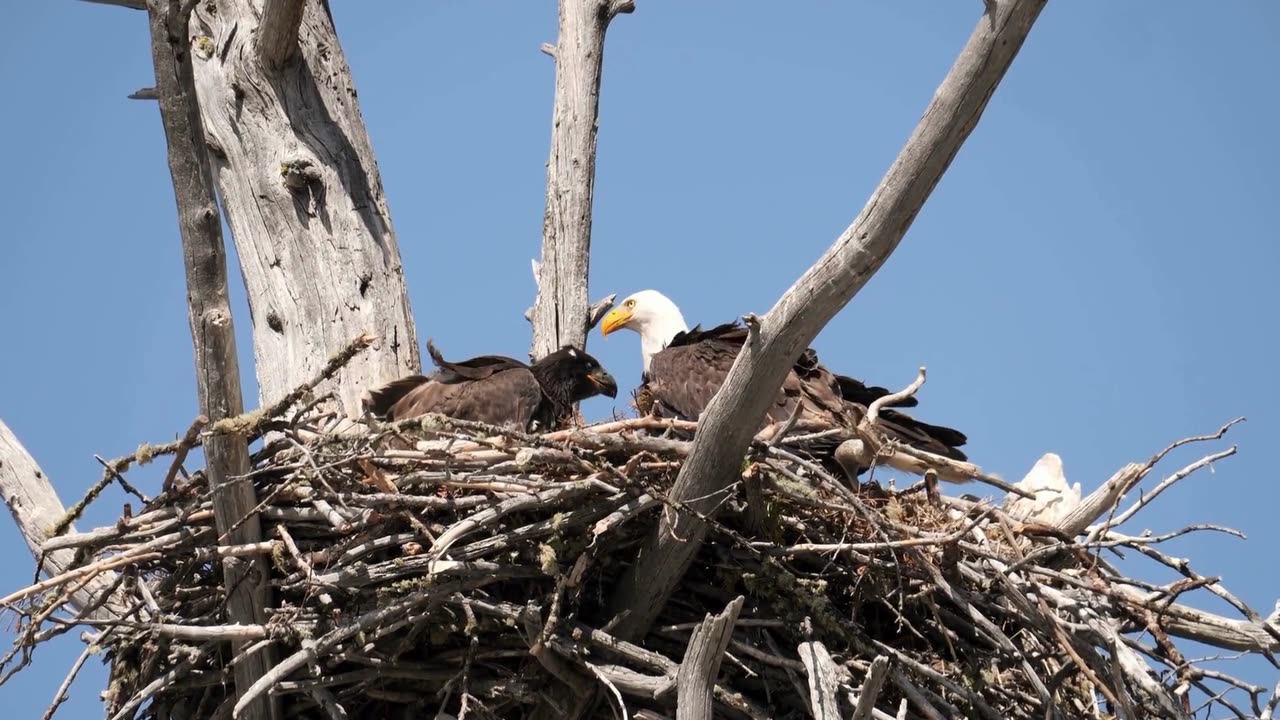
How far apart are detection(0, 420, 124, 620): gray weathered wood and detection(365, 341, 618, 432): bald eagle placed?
4.86 feet

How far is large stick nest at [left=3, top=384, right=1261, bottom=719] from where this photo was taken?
5.54 meters

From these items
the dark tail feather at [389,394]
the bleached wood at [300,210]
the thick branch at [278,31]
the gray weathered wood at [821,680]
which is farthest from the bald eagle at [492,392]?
the gray weathered wood at [821,680]

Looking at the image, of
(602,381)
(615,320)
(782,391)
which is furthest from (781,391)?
(615,320)

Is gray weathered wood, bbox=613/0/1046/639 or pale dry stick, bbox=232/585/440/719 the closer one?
gray weathered wood, bbox=613/0/1046/639

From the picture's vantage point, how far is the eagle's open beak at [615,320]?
955 centimetres

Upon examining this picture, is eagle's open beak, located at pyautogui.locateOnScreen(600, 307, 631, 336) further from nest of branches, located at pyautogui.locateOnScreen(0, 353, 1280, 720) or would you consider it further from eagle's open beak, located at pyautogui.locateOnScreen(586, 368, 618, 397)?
nest of branches, located at pyautogui.locateOnScreen(0, 353, 1280, 720)

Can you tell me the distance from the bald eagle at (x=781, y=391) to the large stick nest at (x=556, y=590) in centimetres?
96

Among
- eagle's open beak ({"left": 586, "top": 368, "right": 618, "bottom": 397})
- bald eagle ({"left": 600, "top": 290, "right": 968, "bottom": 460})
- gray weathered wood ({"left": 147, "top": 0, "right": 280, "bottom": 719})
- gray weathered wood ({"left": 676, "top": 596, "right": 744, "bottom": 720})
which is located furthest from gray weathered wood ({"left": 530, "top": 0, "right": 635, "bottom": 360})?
gray weathered wood ({"left": 676, "top": 596, "right": 744, "bottom": 720})

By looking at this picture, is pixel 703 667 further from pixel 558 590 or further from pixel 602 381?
pixel 602 381

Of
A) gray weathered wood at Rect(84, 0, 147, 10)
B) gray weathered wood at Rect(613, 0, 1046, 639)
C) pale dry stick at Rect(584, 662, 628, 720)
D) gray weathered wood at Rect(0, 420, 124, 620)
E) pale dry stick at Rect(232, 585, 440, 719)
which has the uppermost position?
gray weathered wood at Rect(84, 0, 147, 10)

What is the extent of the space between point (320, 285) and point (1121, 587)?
4177 millimetres

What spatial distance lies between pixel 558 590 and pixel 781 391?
2182 mm

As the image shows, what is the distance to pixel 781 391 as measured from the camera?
290 inches

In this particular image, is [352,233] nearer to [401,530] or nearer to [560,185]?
[560,185]
